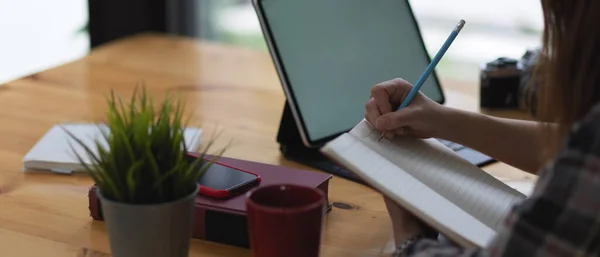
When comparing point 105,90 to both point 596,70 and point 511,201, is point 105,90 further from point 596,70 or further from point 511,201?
point 596,70

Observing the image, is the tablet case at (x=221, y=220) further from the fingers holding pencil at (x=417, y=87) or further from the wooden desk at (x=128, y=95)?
the fingers holding pencil at (x=417, y=87)

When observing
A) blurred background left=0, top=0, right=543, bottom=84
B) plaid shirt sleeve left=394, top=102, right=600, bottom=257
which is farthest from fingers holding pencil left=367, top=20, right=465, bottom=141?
blurred background left=0, top=0, right=543, bottom=84

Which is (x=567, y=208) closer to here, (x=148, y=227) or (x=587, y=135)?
(x=587, y=135)

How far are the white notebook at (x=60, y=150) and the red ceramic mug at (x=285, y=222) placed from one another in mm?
328

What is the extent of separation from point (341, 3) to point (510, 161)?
0.39 m

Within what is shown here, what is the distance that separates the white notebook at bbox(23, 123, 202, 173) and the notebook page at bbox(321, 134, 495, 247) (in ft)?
0.90

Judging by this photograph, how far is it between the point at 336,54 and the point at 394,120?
11.7 inches

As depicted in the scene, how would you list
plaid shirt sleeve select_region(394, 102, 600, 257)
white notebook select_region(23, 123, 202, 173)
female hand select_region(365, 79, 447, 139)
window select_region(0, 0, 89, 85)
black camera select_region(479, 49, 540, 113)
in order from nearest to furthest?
plaid shirt sleeve select_region(394, 102, 600, 257)
female hand select_region(365, 79, 447, 139)
white notebook select_region(23, 123, 202, 173)
black camera select_region(479, 49, 540, 113)
window select_region(0, 0, 89, 85)

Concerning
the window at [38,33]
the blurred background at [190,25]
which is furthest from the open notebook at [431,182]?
the window at [38,33]

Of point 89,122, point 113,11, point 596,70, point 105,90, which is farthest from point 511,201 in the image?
point 113,11

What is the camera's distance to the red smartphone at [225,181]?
3.24 ft

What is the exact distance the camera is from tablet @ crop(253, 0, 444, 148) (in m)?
1.24

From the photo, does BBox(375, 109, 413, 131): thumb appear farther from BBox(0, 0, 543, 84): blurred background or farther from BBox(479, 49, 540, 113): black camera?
BBox(0, 0, 543, 84): blurred background

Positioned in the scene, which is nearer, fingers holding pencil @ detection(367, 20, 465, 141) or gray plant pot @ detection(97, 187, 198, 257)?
gray plant pot @ detection(97, 187, 198, 257)
